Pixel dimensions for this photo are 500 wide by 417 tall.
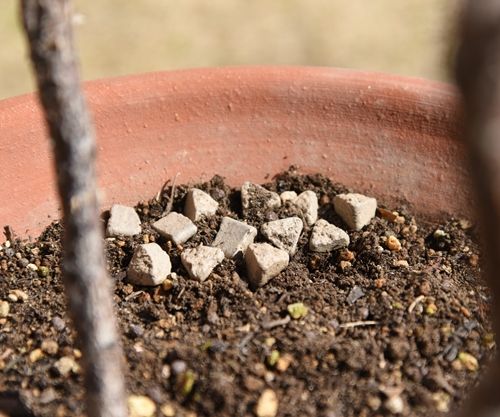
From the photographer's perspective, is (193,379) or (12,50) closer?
(193,379)

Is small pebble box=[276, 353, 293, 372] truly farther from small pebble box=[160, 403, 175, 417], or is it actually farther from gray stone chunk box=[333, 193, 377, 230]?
gray stone chunk box=[333, 193, 377, 230]

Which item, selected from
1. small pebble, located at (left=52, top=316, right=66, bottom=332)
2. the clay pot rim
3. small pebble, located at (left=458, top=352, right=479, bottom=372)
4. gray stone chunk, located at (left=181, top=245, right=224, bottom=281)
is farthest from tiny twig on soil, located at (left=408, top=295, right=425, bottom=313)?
small pebble, located at (left=52, top=316, right=66, bottom=332)

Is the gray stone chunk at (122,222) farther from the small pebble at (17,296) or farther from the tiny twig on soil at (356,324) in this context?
the tiny twig on soil at (356,324)

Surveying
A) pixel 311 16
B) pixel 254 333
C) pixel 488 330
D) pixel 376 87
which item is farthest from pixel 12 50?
pixel 488 330

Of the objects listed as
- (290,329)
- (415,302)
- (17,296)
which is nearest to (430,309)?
(415,302)

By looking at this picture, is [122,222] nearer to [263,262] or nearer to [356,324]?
[263,262]

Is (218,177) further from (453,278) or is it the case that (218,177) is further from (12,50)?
(12,50)
